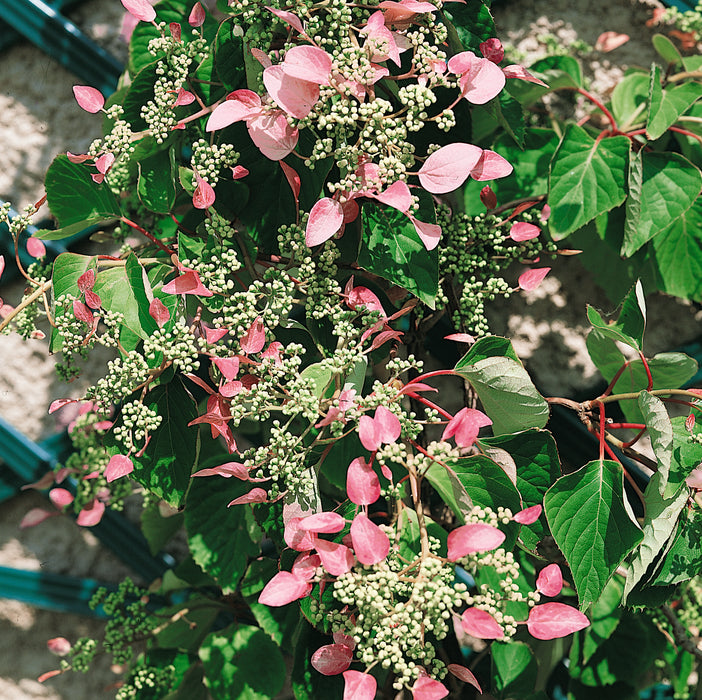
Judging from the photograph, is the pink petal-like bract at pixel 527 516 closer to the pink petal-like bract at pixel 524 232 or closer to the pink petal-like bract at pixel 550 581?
the pink petal-like bract at pixel 550 581

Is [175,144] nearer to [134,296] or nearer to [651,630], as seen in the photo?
[134,296]

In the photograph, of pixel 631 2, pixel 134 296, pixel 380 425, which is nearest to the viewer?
pixel 380 425

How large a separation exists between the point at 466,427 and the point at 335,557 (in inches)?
6.4

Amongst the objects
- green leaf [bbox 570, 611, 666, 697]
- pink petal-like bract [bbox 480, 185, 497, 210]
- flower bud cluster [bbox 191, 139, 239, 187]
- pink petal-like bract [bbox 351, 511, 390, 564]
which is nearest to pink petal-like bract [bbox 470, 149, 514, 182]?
pink petal-like bract [bbox 480, 185, 497, 210]

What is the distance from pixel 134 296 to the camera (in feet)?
2.18

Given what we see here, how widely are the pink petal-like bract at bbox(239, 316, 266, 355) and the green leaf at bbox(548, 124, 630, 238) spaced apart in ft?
1.26

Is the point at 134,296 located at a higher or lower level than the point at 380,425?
higher

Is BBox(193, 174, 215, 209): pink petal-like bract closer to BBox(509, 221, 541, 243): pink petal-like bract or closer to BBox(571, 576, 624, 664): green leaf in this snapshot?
BBox(509, 221, 541, 243): pink petal-like bract

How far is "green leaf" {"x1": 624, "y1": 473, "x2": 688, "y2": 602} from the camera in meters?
0.62

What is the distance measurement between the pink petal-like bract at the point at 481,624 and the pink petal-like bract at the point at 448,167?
36cm

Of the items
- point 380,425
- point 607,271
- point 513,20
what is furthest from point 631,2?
point 380,425

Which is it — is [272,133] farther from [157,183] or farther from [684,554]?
[684,554]

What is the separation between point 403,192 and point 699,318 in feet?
2.58

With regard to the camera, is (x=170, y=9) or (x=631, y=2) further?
(x=631, y=2)
